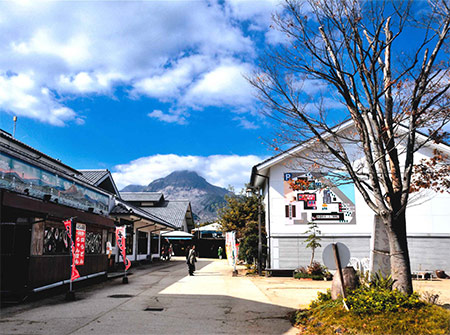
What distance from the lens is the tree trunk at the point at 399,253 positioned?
303 inches

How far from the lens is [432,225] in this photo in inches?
768

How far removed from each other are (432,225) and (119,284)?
15256mm

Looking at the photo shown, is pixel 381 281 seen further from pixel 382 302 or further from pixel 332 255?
pixel 332 255

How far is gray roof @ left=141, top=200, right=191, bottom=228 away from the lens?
42.3 metres

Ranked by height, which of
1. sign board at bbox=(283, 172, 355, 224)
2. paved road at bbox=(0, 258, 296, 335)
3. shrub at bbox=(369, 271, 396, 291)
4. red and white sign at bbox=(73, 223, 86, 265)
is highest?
sign board at bbox=(283, 172, 355, 224)

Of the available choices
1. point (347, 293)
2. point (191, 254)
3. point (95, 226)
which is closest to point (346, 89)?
point (347, 293)

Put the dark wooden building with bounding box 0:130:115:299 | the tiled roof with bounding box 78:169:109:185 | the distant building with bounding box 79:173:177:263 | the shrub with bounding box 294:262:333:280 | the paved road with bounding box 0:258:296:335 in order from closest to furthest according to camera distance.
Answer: the paved road with bounding box 0:258:296:335
the dark wooden building with bounding box 0:130:115:299
the shrub with bounding box 294:262:333:280
the distant building with bounding box 79:173:177:263
the tiled roof with bounding box 78:169:109:185

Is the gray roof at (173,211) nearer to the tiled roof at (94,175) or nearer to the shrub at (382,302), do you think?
the tiled roof at (94,175)

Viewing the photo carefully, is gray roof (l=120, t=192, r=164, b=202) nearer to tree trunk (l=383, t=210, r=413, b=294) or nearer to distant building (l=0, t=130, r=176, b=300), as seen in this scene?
distant building (l=0, t=130, r=176, b=300)

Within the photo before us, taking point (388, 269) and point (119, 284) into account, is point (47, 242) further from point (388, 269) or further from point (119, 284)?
point (388, 269)

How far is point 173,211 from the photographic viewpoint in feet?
147

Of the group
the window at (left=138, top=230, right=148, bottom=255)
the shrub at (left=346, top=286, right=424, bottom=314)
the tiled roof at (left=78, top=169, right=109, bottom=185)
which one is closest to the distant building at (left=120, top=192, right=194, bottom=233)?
the window at (left=138, top=230, right=148, bottom=255)

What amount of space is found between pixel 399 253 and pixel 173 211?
3815 centimetres

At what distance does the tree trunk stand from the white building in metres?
11.1
